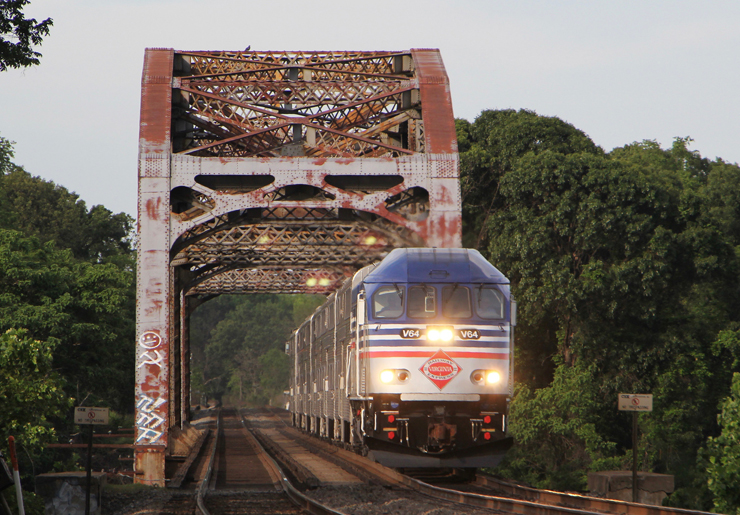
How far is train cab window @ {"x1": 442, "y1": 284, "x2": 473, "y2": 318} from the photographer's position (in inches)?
644

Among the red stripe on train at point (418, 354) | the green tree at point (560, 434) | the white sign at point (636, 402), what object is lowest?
the green tree at point (560, 434)

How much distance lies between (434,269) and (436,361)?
1.77 m

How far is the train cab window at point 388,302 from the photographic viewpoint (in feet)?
53.7

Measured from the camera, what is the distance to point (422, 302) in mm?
16422

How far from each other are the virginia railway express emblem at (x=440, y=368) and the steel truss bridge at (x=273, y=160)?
267 inches

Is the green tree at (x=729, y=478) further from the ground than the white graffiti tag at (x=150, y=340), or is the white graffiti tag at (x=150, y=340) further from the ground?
the white graffiti tag at (x=150, y=340)

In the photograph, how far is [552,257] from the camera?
35.2 meters

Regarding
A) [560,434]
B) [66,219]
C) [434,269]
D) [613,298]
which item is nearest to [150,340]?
[434,269]

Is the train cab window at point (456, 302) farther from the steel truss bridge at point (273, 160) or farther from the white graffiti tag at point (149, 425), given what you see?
Answer: the white graffiti tag at point (149, 425)

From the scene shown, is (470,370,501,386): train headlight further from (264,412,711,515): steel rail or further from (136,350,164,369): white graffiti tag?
(136,350,164,369): white graffiti tag

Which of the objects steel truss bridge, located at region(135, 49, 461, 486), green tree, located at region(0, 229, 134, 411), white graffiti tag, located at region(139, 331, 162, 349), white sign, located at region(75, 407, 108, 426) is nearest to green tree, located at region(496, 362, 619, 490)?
steel truss bridge, located at region(135, 49, 461, 486)

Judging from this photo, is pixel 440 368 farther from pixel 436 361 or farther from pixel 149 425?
pixel 149 425

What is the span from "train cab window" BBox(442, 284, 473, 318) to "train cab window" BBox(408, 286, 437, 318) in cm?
21

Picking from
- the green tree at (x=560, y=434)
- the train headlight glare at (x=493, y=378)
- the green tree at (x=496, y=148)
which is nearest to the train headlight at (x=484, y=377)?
the train headlight glare at (x=493, y=378)
